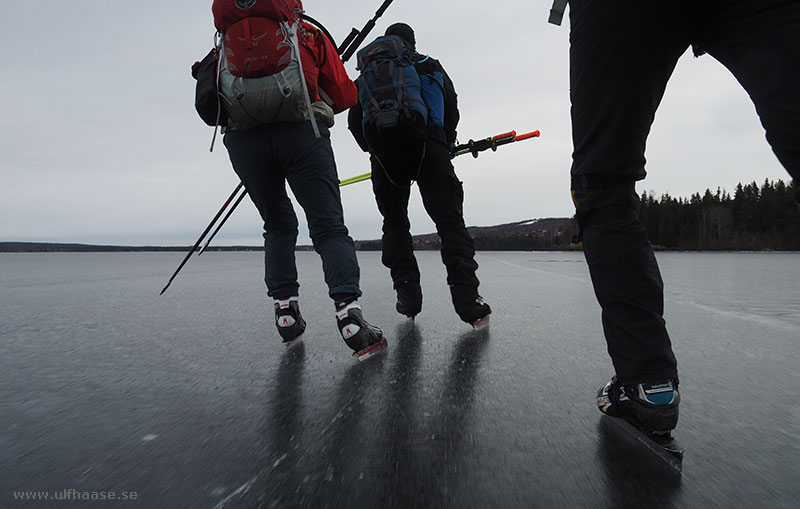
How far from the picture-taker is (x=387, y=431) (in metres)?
1.19

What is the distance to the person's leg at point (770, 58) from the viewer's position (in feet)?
3.12

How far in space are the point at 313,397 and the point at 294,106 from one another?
144cm

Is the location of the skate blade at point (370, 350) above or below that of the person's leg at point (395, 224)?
below

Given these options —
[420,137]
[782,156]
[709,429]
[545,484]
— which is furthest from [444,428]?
[420,137]

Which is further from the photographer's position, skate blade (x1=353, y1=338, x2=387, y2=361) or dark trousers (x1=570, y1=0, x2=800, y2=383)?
skate blade (x1=353, y1=338, x2=387, y2=361)

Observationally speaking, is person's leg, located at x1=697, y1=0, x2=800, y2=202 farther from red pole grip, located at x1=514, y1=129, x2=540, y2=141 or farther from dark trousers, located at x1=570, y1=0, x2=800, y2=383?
red pole grip, located at x1=514, y1=129, x2=540, y2=141

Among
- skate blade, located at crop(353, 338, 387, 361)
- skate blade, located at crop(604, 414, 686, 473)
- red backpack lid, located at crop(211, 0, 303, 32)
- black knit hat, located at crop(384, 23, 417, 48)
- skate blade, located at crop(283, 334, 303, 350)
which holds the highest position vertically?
black knit hat, located at crop(384, 23, 417, 48)

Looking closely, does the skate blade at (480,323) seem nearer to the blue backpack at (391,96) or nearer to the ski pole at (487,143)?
the blue backpack at (391,96)

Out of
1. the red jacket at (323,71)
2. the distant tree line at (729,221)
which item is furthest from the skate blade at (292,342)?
the distant tree line at (729,221)

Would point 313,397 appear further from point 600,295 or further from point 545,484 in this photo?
point 600,295

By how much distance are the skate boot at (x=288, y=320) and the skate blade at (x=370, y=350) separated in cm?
53

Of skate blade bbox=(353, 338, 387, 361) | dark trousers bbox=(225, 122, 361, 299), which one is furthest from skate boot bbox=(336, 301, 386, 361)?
dark trousers bbox=(225, 122, 361, 299)

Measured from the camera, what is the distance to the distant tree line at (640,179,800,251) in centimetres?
5578

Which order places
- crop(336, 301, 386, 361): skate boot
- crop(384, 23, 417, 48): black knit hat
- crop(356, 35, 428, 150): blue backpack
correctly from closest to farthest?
crop(336, 301, 386, 361): skate boot
crop(356, 35, 428, 150): blue backpack
crop(384, 23, 417, 48): black knit hat
